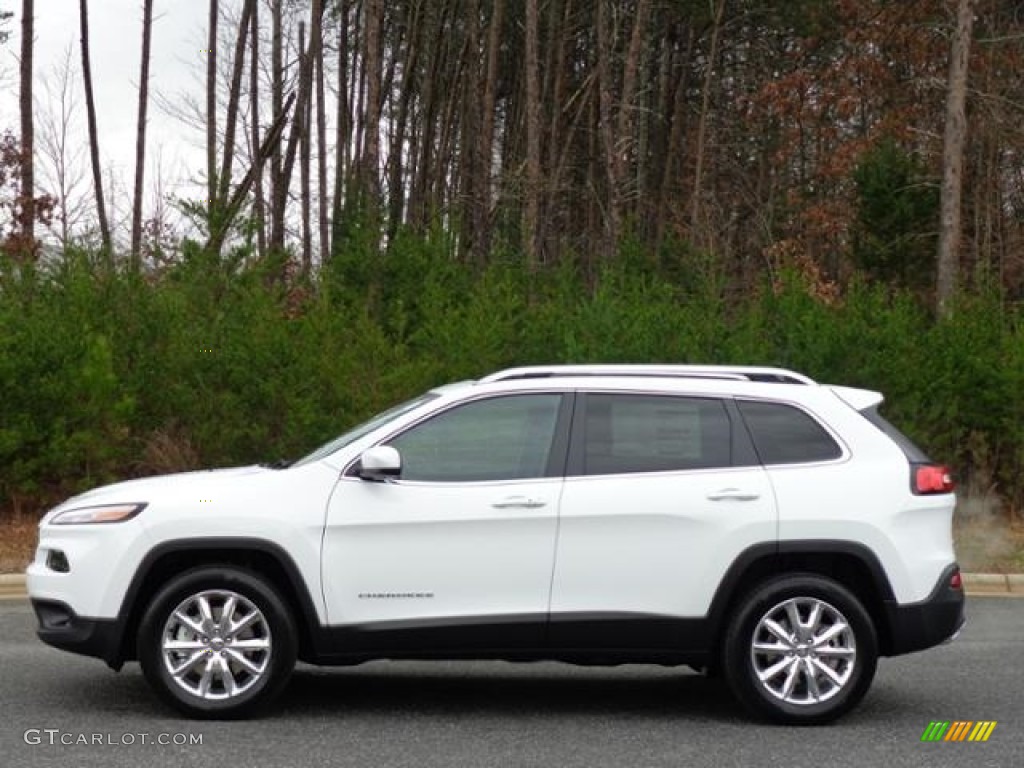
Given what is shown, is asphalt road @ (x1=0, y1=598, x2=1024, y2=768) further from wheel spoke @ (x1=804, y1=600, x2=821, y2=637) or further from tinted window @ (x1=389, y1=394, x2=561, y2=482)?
tinted window @ (x1=389, y1=394, x2=561, y2=482)

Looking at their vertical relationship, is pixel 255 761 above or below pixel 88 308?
below

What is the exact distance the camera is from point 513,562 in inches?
316

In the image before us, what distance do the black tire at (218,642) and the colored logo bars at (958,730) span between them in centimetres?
302

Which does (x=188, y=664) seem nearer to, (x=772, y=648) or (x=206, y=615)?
(x=206, y=615)

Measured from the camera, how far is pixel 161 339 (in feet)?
58.3

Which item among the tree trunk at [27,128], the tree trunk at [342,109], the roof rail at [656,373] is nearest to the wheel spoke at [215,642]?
the roof rail at [656,373]

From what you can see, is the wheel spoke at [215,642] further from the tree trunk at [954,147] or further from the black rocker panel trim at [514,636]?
the tree trunk at [954,147]

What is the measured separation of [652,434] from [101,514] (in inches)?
105

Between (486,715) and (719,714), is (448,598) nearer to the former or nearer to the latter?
(486,715)

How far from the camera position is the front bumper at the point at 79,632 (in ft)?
26.3

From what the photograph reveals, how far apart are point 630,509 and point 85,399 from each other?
→ 982 cm

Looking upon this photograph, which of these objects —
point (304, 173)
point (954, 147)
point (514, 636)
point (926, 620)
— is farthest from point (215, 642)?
point (304, 173)

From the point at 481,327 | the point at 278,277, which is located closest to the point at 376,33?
the point at 278,277

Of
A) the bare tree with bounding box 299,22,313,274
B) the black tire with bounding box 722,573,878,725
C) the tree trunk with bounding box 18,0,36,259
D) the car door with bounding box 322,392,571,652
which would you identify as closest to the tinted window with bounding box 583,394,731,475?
the car door with bounding box 322,392,571,652
